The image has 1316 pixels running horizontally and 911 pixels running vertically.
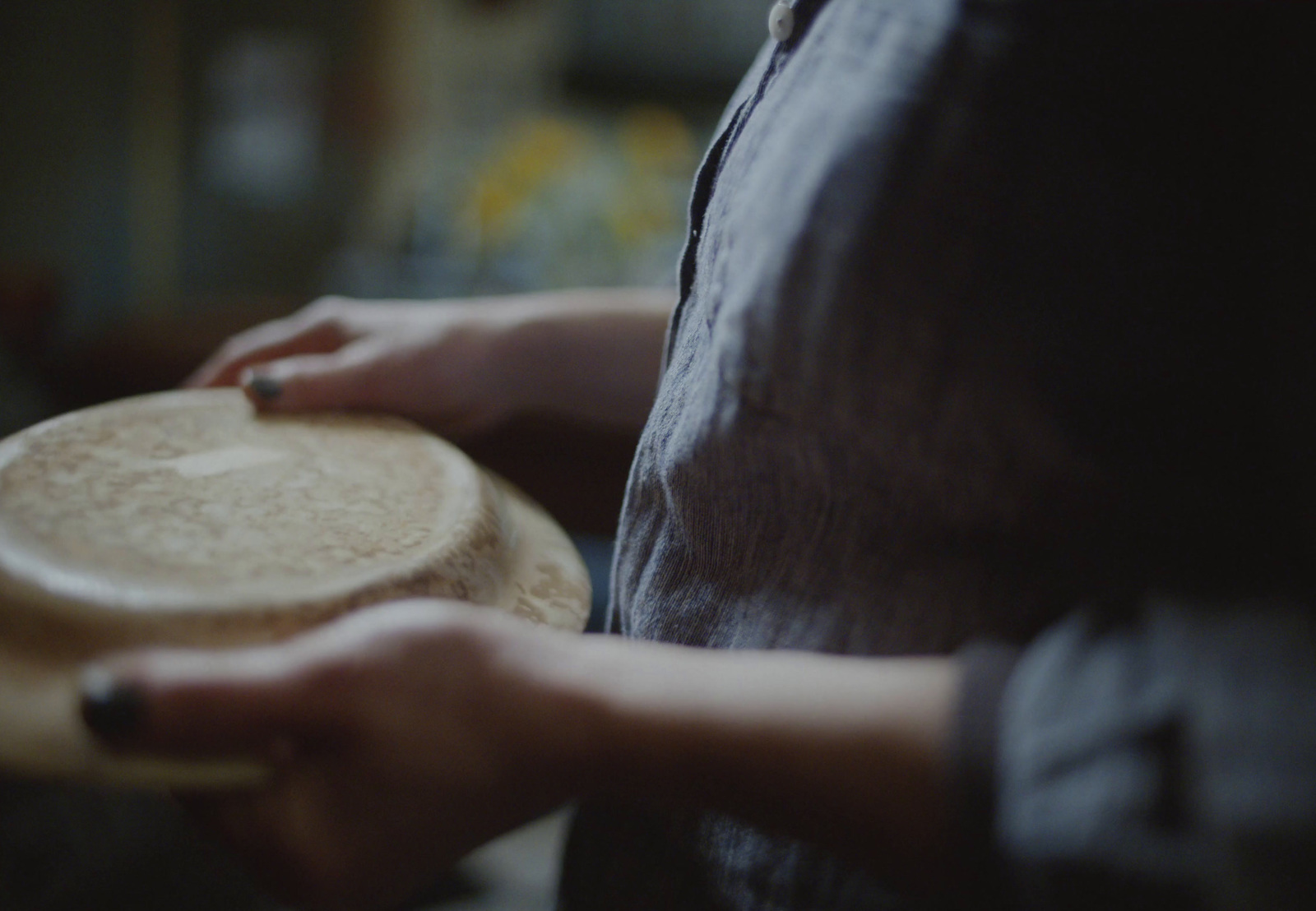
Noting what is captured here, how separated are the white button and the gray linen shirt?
0.03 meters

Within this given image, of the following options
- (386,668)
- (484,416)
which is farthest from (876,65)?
(484,416)

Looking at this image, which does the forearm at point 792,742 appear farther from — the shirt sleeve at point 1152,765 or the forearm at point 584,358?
the forearm at point 584,358

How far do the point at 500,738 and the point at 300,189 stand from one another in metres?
2.59

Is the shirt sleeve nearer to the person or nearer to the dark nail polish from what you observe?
the person

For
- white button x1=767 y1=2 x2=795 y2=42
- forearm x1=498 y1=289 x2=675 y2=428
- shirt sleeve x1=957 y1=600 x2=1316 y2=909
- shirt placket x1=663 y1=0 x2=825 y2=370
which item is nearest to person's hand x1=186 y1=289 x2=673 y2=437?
forearm x1=498 y1=289 x2=675 y2=428

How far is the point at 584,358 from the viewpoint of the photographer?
2.02 feet

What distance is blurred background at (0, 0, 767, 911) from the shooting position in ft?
3.34

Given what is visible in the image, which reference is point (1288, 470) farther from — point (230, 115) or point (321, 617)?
point (230, 115)

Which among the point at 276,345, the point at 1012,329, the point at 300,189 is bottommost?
the point at 300,189

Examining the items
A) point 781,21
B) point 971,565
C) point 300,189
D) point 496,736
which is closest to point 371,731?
point 496,736

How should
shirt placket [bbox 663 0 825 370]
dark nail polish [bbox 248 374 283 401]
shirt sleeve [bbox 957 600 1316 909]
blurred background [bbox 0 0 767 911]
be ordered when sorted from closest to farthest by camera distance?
shirt sleeve [bbox 957 600 1316 909]
shirt placket [bbox 663 0 825 370]
dark nail polish [bbox 248 374 283 401]
blurred background [bbox 0 0 767 911]

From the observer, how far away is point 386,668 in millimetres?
317

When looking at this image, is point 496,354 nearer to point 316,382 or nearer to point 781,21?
point 316,382

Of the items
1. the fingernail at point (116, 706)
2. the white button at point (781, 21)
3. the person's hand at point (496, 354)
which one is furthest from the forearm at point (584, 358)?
the fingernail at point (116, 706)
